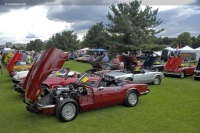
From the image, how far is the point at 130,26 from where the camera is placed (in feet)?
93.1

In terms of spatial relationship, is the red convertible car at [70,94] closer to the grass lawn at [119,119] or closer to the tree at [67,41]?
the grass lawn at [119,119]

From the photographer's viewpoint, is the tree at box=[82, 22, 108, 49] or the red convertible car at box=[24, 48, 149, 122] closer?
the red convertible car at box=[24, 48, 149, 122]

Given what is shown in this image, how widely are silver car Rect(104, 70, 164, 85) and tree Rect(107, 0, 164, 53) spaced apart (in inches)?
609

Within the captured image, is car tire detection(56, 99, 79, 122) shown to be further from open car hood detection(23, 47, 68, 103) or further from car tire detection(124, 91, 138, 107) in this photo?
car tire detection(124, 91, 138, 107)

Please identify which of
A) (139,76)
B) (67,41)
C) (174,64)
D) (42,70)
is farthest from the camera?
(67,41)

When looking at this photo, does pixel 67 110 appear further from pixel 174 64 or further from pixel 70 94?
pixel 174 64

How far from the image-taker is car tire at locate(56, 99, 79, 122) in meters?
5.97

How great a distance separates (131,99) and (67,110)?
2640 mm

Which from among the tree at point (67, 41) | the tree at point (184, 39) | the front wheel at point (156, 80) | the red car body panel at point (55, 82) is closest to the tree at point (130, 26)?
the front wheel at point (156, 80)

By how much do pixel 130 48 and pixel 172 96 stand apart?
18835mm

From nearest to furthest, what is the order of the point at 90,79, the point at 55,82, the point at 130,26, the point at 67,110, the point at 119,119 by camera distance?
the point at 67,110, the point at 119,119, the point at 90,79, the point at 55,82, the point at 130,26

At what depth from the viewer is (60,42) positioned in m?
58.2

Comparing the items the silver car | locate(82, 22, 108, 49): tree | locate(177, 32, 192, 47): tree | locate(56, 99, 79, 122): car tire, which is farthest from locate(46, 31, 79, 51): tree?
locate(56, 99, 79, 122): car tire

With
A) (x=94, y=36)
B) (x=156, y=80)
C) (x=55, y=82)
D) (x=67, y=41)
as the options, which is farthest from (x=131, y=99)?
(x=67, y=41)
